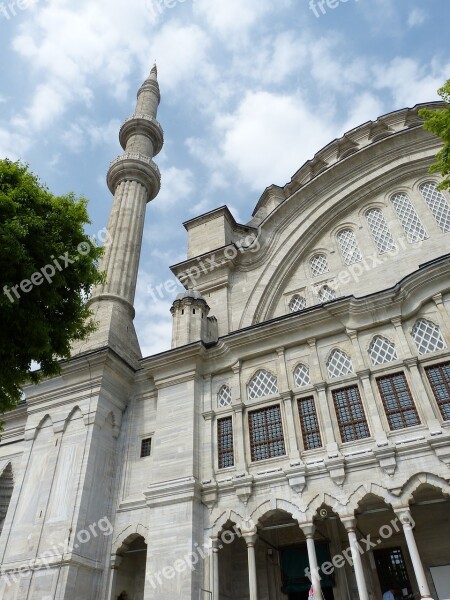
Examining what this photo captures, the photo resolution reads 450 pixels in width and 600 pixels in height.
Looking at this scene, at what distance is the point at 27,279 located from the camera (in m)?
10.0

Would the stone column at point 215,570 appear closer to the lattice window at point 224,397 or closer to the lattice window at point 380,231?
the lattice window at point 224,397

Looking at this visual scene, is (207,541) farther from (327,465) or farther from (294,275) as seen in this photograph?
(294,275)

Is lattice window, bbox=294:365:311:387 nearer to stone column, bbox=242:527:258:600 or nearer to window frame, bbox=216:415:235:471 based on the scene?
window frame, bbox=216:415:235:471

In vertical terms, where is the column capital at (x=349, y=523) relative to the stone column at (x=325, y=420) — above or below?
below

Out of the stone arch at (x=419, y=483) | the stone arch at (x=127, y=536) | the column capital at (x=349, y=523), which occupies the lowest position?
the column capital at (x=349, y=523)

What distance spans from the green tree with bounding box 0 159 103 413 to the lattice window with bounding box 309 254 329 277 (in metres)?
9.86

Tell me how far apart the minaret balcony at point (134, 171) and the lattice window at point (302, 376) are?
621 inches

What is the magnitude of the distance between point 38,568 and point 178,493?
169 inches

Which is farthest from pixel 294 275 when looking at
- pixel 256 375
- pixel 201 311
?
pixel 256 375

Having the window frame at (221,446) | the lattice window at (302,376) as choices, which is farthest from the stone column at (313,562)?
the lattice window at (302,376)

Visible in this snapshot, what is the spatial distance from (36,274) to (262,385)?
787 cm

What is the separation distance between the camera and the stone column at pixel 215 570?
39.6 ft

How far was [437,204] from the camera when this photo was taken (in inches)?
722

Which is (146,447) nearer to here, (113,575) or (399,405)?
(113,575)
